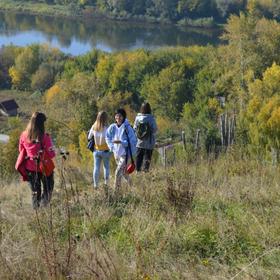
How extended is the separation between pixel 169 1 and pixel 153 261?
89.4 m

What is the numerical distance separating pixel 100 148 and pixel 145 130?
0.87 meters

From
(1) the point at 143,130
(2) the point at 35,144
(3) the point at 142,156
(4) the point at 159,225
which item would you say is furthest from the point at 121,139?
(4) the point at 159,225

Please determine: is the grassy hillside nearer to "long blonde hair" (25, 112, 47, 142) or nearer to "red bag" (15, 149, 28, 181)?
"red bag" (15, 149, 28, 181)

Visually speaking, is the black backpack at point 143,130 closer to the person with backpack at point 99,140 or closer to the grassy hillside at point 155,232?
A: the person with backpack at point 99,140

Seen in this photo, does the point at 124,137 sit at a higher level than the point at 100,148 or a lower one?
higher

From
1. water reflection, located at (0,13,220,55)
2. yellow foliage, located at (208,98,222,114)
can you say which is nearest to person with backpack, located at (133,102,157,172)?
yellow foliage, located at (208,98,222,114)

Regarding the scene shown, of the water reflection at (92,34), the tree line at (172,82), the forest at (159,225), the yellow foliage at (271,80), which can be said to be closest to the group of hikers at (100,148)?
the forest at (159,225)

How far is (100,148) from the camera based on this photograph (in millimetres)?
6344

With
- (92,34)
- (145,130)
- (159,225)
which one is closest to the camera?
(159,225)

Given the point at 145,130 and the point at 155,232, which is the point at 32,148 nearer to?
the point at 155,232

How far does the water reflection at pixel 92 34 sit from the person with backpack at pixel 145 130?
2213 inches

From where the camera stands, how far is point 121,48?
208 ft

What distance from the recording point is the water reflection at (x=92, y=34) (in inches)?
2606

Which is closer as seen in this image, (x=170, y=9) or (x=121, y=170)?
(x=121, y=170)
